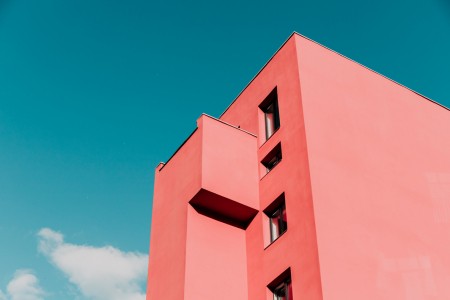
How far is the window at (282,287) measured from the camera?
21.8m

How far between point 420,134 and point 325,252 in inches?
375

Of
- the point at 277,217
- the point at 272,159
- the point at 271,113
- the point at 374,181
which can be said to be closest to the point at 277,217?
the point at 277,217

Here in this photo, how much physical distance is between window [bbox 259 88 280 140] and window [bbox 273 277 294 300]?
682 centimetres

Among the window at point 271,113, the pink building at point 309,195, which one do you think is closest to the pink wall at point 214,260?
the pink building at point 309,195

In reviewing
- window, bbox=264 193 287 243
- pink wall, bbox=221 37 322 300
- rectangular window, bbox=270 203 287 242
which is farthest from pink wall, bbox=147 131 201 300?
rectangular window, bbox=270 203 287 242

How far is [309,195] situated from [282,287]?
3.31 m

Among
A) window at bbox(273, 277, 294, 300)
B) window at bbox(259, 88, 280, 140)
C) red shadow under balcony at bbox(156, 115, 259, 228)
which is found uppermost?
window at bbox(259, 88, 280, 140)

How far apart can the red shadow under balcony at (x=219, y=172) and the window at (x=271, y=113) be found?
2.72 feet

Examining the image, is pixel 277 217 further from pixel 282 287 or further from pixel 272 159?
pixel 282 287

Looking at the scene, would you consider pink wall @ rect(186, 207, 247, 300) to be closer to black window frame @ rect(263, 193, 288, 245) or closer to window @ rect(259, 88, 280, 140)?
black window frame @ rect(263, 193, 288, 245)

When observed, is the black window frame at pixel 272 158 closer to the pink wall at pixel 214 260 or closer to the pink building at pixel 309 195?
the pink building at pixel 309 195

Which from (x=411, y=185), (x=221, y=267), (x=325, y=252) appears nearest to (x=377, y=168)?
(x=411, y=185)

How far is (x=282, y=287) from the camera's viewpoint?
73.6 ft

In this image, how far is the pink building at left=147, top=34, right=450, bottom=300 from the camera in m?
21.4
